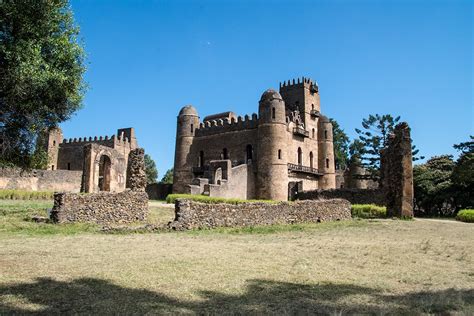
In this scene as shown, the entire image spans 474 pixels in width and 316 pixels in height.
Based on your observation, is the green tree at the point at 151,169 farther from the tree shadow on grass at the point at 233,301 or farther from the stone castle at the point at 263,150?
the tree shadow on grass at the point at 233,301

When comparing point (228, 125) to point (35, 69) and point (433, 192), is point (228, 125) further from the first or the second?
point (35, 69)

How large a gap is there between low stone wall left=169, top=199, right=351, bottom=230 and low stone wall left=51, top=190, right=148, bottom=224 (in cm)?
343

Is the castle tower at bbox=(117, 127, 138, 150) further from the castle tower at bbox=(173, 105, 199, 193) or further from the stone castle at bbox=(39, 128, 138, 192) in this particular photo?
the castle tower at bbox=(173, 105, 199, 193)

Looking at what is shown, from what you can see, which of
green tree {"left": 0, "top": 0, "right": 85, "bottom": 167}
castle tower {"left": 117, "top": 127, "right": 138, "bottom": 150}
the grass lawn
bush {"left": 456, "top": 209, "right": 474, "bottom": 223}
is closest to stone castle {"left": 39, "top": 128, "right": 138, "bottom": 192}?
castle tower {"left": 117, "top": 127, "right": 138, "bottom": 150}

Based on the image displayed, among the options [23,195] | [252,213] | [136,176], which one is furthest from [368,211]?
[23,195]

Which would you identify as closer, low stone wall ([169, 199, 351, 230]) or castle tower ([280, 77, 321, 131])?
low stone wall ([169, 199, 351, 230])

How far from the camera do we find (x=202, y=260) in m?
8.56

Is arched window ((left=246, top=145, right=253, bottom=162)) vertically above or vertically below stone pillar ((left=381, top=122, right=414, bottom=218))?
above

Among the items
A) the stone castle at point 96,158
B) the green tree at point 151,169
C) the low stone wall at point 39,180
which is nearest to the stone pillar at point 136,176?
the stone castle at point 96,158

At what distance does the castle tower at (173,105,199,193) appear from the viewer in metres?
47.4

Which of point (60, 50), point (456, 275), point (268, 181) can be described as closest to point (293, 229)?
point (456, 275)

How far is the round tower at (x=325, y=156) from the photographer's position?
48625mm

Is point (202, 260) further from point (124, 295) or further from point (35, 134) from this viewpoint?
point (35, 134)

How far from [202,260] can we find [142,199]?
34.1 feet
